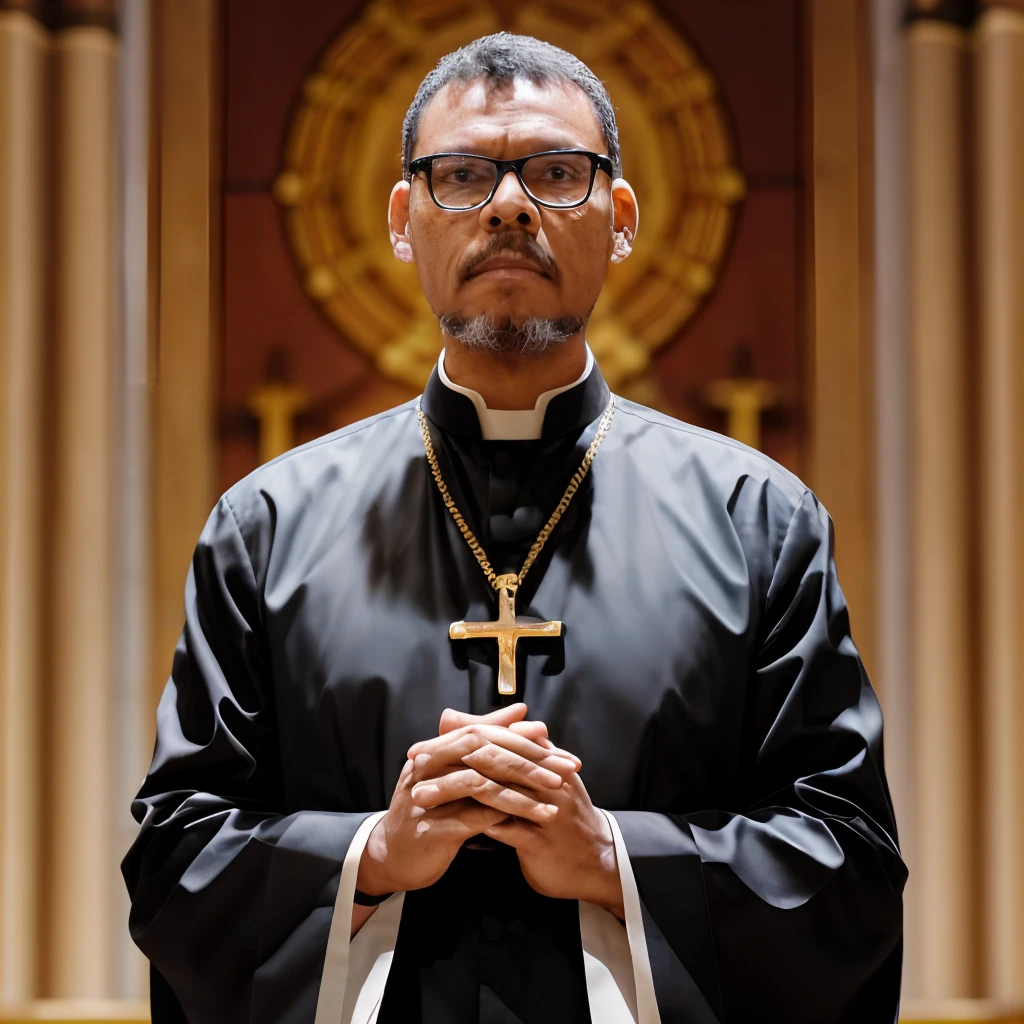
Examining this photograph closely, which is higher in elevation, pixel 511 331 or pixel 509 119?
pixel 509 119

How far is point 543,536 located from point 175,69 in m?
2.59

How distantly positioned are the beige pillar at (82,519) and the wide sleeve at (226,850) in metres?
1.92

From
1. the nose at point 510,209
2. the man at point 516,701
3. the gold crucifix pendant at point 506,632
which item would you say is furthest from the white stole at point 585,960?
the nose at point 510,209

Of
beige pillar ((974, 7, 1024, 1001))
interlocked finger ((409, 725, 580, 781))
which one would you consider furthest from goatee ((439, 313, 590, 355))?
beige pillar ((974, 7, 1024, 1001))

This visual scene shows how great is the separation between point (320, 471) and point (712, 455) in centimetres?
65

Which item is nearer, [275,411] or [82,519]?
[82,519]

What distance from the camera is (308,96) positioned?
3918 mm

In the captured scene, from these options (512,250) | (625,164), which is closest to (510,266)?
(512,250)

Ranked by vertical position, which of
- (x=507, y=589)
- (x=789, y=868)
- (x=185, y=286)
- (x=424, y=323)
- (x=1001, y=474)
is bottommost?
(x=789, y=868)

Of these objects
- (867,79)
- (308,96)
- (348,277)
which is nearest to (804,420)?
(867,79)

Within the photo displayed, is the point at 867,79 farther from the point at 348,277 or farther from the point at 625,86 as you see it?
the point at 348,277

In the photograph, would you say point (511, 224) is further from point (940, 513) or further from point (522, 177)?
point (940, 513)

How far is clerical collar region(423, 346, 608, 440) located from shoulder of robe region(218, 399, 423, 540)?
A: 0.09 meters

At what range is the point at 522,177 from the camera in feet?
6.21
